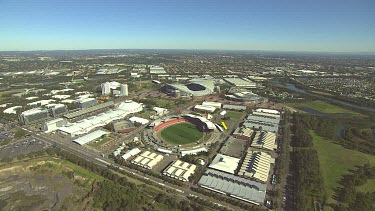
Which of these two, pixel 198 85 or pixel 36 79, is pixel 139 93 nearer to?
pixel 198 85

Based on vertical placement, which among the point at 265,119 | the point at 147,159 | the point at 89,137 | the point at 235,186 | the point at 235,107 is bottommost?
the point at 235,186

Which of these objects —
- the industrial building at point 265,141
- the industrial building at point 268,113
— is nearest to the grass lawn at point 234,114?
the industrial building at point 268,113

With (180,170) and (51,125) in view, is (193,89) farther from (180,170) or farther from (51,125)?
(180,170)

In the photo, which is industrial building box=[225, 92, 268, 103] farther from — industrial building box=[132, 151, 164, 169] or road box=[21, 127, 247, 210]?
road box=[21, 127, 247, 210]

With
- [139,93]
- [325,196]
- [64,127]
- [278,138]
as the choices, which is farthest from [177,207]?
[139,93]

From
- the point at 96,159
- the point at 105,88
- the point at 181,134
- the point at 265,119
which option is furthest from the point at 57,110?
the point at 265,119

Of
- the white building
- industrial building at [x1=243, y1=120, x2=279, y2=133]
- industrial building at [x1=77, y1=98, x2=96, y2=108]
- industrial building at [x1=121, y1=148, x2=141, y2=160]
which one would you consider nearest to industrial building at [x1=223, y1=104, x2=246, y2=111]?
industrial building at [x1=243, y1=120, x2=279, y2=133]
